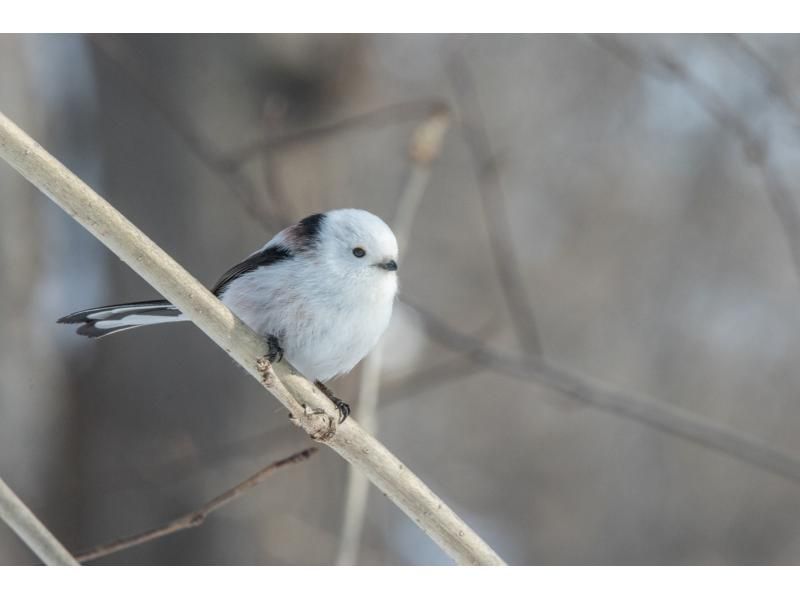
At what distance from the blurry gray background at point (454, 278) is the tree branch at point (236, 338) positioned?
35.1 inches

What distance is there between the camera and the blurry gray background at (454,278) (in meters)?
3.04

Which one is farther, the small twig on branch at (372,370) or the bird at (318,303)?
the small twig on branch at (372,370)

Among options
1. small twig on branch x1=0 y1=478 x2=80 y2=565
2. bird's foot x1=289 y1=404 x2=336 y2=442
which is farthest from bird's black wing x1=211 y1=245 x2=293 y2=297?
small twig on branch x1=0 y1=478 x2=80 y2=565

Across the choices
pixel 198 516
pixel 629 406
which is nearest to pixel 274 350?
pixel 198 516

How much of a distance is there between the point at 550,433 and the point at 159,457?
2932mm

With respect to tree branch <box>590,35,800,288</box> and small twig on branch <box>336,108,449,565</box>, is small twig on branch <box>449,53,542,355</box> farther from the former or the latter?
tree branch <box>590,35,800,288</box>

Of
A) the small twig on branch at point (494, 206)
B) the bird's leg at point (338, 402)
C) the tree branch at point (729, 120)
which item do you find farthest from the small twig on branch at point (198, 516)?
the tree branch at point (729, 120)

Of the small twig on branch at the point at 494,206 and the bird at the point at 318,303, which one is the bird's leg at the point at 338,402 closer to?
the bird at the point at 318,303

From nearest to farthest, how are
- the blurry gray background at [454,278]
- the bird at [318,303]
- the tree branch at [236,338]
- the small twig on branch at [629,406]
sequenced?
the tree branch at [236,338]
the bird at [318,303]
the small twig on branch at [629,406]
the blurry gray background at [454,278]

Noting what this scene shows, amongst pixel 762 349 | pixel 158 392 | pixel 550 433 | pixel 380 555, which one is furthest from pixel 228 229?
pixel 762 349

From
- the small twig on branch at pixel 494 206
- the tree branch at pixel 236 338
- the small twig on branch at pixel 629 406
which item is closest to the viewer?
the tree branch at pixel 236 338

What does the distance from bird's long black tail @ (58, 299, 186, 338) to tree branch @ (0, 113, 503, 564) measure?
1.21 ft

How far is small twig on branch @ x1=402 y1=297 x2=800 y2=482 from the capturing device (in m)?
2.01
